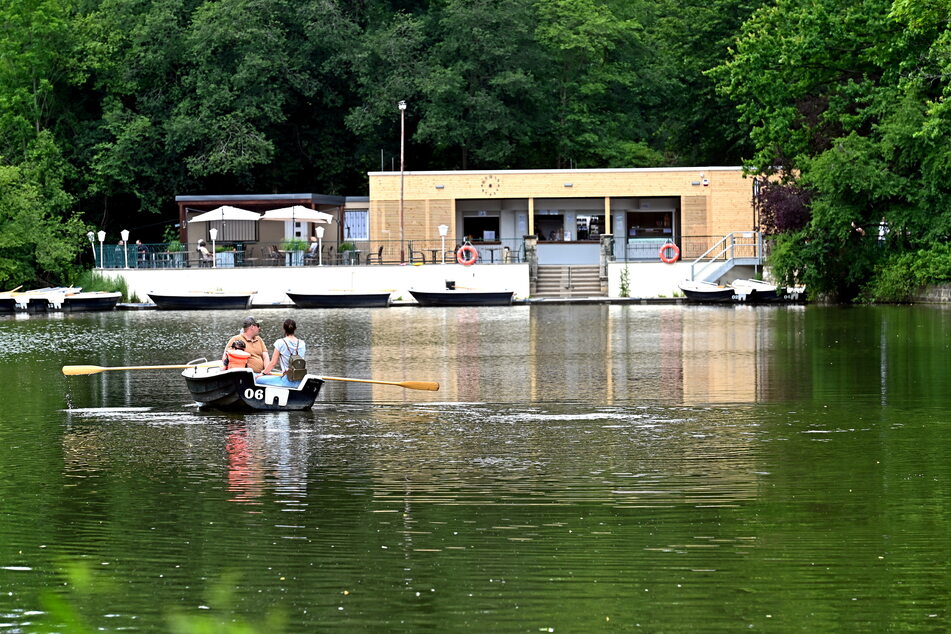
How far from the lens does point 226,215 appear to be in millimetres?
65375

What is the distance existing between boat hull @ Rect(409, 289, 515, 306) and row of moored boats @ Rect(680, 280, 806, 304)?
7.31 metres

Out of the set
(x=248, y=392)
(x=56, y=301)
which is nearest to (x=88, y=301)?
(x=56, y=301)

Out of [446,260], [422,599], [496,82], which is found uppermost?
[496,82]

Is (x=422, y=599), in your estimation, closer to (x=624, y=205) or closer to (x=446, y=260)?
(x=446, y=260)

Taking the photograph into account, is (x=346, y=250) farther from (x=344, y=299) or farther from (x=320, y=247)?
(x=344, y=299)

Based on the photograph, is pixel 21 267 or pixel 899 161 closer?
pixel 899 161

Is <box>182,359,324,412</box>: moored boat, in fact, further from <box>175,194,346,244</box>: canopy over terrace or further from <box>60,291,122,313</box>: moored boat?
<box>175,194,346,244</box>: canopy over terrace

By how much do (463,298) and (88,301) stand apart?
1548 centimetres

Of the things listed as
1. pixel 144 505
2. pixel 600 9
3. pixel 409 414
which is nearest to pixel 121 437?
pixel 409 414

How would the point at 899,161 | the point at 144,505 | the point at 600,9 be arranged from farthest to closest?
the point at 600,9, the point at 899,161, the point at 144,505

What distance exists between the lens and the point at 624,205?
67.9 m

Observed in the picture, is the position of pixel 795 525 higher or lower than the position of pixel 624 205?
lower

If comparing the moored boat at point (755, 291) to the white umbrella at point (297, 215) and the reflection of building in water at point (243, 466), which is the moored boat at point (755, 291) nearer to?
the white umbrella at point (297, 215)

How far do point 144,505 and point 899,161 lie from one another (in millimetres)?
40423
